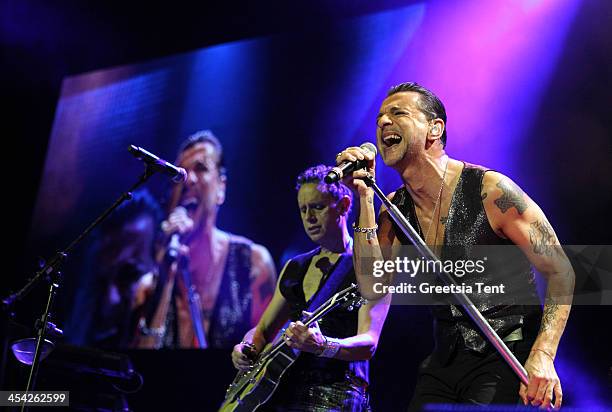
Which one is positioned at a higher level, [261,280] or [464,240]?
[261,280]

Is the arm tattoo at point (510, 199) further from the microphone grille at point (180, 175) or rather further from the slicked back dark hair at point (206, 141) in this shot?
the slicked back dark hair at point (206, 141)

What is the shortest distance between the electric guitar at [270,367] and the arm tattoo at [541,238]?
3.22 feet

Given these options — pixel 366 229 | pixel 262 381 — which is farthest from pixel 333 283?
pixel 366 229

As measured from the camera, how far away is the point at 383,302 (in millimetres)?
3092

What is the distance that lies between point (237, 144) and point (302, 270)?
1532mm

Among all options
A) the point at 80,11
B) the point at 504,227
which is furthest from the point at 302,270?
the point at 80,11

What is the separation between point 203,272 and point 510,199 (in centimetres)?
269

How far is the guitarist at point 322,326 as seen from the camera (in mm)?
3002

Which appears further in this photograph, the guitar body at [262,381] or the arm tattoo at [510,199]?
the guitar body at [262,381]

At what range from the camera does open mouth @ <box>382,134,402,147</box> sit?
2.72 m

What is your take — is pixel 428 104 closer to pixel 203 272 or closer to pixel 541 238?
pixel 541 238

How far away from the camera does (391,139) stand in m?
2.73

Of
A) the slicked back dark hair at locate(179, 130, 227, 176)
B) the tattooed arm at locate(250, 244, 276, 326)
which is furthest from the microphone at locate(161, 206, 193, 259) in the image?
the tattooed arm at locate(250, 244, 276, 326)

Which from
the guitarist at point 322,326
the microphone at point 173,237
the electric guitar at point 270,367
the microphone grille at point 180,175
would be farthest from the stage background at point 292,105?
the microphone grille at point 180,175
